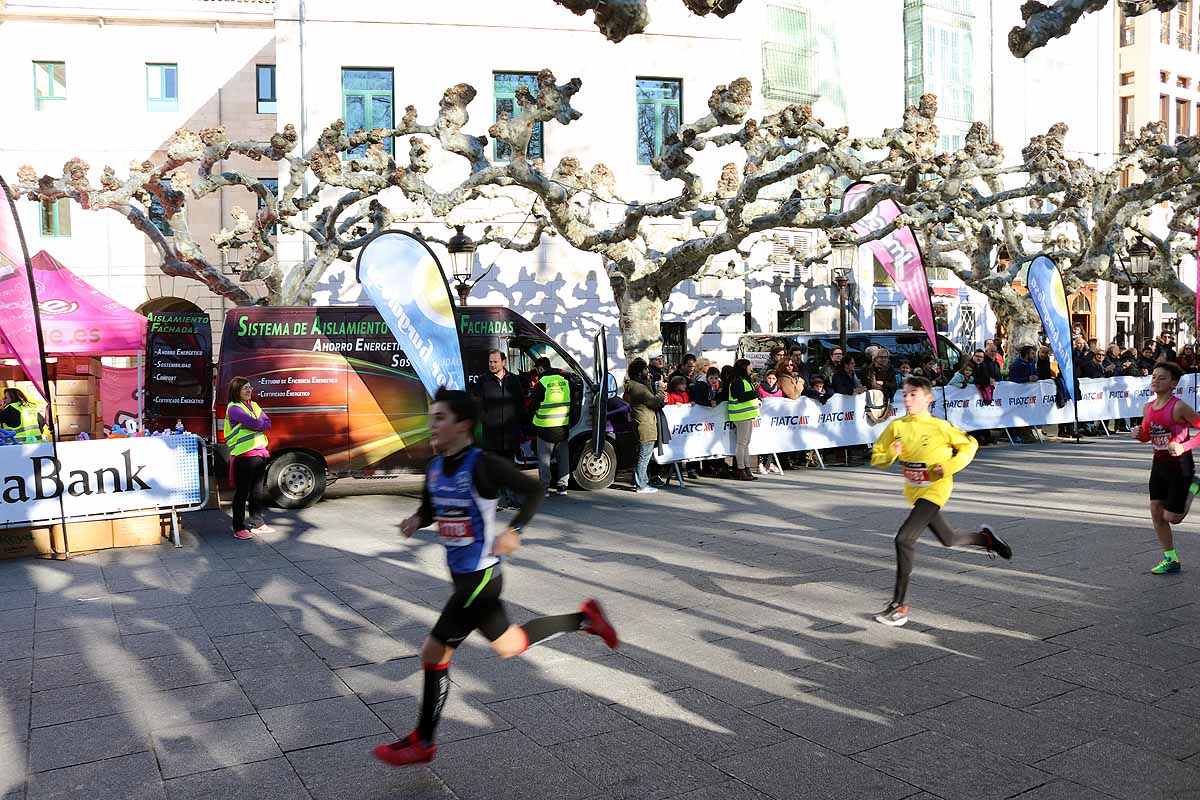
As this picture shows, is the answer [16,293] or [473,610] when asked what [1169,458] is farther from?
[16,293]

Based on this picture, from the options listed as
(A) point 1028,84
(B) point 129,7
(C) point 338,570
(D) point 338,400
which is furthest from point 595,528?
(A) point 1028,84

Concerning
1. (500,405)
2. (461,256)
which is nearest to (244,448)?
(500,405)

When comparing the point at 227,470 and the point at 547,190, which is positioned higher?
the point at 547,190

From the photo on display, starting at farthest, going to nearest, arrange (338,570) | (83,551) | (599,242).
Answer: (599,242) < (83,551) < (338,570)

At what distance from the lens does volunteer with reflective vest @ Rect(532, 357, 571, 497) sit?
1264cm

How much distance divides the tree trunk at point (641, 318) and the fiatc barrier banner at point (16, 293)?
1110cm

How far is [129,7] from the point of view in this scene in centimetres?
3044

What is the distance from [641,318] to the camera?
18.9 metres

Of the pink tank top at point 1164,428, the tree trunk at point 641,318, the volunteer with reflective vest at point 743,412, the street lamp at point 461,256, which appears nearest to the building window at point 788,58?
the tree trunk at point 641,318

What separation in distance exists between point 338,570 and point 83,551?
9.74 ft

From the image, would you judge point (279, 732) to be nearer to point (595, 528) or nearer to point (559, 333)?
point (595, 528)

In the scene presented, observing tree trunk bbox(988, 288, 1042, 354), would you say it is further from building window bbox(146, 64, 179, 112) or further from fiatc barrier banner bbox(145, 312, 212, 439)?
building window bbox(146, 64, 179, 112)

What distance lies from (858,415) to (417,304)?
8.78 m

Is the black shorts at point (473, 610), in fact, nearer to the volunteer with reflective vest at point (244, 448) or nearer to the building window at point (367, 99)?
the volunteer with reflective vest at point (244, 448)
